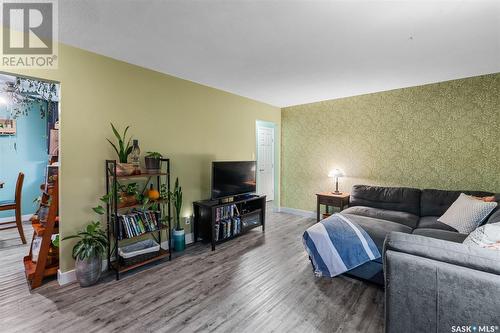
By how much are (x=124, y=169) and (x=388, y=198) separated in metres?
3.75

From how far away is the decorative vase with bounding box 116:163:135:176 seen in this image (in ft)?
8.09

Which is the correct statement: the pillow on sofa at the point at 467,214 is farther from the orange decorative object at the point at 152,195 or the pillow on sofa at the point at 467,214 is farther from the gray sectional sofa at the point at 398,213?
the orange decorative object at the point at 152,195

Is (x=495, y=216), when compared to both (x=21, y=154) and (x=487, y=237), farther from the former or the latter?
(x=21, y=154)

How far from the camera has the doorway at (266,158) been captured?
5.10 m

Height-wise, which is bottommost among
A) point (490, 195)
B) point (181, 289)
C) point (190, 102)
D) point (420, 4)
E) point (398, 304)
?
point (181, 289)

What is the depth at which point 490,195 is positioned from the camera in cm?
293

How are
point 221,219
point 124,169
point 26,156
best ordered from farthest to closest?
point 26,156, point 221,219, point 124,169

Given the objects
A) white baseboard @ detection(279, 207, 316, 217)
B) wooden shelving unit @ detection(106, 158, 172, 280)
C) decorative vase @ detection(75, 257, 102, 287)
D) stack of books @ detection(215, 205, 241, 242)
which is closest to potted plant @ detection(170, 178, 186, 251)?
wooden shelving unit @ detection(106, 158, 172, 280)

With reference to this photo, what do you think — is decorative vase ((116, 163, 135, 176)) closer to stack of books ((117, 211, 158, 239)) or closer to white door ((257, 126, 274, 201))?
stack of books ((117, 211, 158, 239))

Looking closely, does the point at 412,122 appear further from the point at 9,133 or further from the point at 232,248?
the point at 9,133

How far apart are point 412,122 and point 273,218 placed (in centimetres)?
309

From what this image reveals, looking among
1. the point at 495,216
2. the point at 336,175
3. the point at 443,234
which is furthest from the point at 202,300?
the point at 336,175

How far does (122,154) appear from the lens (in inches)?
101

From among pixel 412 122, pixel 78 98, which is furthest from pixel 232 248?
pixel 412 122
